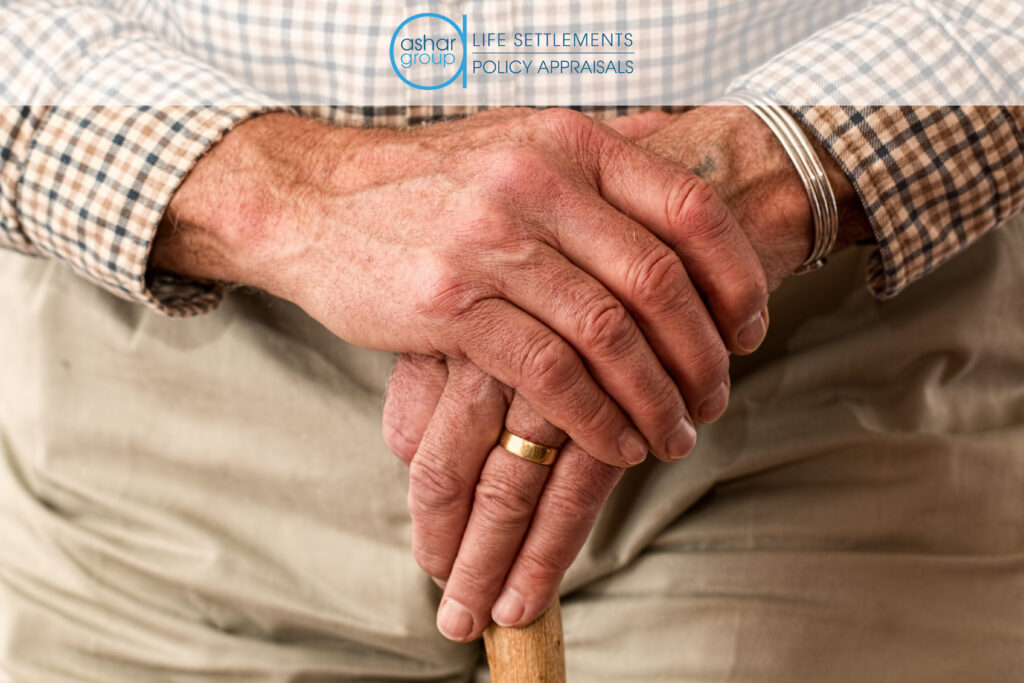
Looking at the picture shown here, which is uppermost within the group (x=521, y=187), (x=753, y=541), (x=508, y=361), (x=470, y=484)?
(x=521, y=187)

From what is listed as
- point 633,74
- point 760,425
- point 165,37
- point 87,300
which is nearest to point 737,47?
point 633,74

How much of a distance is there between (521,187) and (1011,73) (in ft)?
1.51

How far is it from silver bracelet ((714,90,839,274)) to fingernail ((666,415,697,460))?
8.3 inches

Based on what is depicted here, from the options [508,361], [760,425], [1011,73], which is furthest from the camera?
[760,425]

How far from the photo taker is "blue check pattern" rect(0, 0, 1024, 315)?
2.74ft

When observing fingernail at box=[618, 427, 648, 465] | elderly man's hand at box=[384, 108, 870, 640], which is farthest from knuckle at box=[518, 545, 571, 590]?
fingernail at box=[618, 427, 648, 465]

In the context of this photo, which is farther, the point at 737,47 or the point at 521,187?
the point at 737,47

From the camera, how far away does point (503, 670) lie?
82 centimetres

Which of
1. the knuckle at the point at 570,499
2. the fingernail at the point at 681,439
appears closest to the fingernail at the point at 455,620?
the knuckle at the point at 570,499

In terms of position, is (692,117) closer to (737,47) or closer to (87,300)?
(737,47)

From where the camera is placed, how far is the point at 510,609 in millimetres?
791

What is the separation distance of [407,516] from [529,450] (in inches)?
10.3

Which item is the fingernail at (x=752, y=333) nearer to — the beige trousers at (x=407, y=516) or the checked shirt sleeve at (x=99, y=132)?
the beige trousers at (x=407, y=516)

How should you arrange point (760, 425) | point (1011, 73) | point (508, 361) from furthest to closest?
point (760, 425)
point (1011, 73)
point (508, 361)
